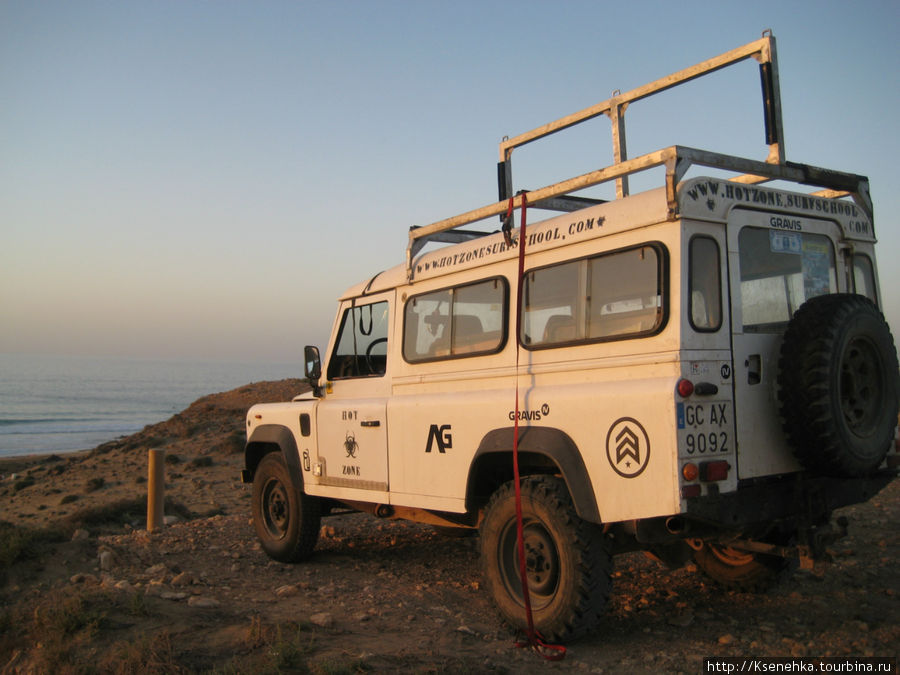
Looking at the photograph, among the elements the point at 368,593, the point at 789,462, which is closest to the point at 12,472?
the point at 368,593

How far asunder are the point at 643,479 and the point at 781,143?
8.05ft

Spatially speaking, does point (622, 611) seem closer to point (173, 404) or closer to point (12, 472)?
point (12, 472)

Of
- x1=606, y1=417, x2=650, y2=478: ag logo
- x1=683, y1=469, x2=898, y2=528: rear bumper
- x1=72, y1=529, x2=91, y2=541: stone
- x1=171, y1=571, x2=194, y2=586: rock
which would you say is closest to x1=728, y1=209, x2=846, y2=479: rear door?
x1=683, y1=469, x2=898, y2=528: rear bumper

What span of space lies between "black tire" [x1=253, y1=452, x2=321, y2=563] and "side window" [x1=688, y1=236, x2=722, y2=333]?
4.34 meters

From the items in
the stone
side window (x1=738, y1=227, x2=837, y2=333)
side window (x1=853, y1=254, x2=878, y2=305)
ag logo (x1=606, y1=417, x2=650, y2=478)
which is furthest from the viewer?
the stone

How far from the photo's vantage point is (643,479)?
13.6 ft

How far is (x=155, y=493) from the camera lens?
30.8 feet

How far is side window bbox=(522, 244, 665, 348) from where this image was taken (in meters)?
4.44

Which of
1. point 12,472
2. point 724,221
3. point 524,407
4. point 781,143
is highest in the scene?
point 781,143

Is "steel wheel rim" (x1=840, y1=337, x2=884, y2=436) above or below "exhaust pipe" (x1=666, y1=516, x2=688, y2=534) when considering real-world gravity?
above

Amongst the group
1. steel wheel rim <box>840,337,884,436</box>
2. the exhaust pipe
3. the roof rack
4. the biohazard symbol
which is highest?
the roof rack

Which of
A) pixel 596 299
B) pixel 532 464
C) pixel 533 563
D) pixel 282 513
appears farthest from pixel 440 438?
pixel 282 513

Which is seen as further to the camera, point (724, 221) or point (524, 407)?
point (524, 407)

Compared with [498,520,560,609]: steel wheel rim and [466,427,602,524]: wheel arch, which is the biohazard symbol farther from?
[498,520,560,609]: steel wheel rim
